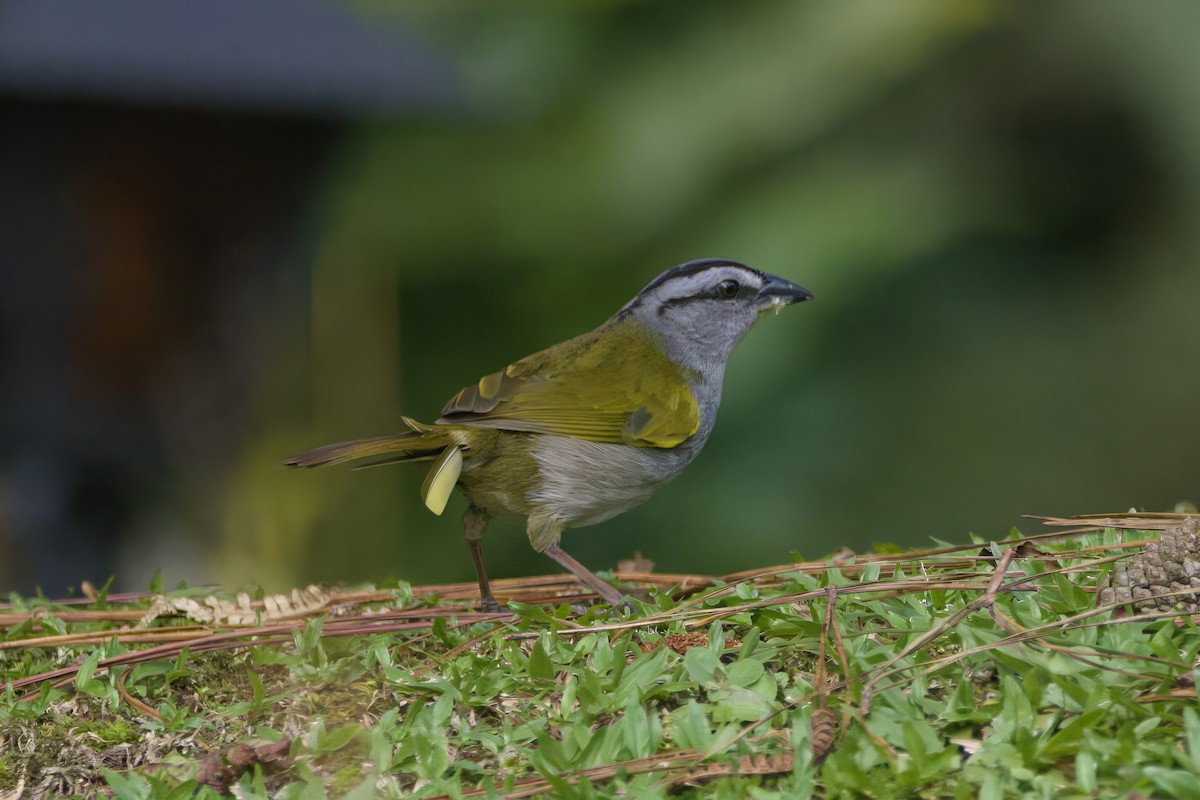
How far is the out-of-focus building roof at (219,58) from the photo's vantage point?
7.24m

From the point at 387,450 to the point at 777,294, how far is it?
5.89 feet

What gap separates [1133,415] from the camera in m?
6.71

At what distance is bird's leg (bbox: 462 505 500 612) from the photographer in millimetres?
3889

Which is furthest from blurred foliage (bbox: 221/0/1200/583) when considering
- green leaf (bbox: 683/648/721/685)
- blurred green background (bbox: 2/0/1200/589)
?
green leaf (bbox: 683/648/721/685)

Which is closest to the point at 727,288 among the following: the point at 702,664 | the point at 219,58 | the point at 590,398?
the point at 590,398

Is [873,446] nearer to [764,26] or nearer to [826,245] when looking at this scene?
[826,245]

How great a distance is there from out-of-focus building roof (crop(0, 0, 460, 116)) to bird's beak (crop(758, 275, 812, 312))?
10.1ft

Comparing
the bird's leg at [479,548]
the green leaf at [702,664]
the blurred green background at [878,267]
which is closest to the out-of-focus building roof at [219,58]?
the blurred green background at [878,267]

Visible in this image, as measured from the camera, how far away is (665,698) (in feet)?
9.14

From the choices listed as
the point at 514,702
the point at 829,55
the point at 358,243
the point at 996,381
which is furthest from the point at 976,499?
the point at 514,702

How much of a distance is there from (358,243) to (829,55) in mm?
3096

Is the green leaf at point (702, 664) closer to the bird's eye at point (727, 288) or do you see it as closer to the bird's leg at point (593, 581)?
the bird's leg at point (593, 581)

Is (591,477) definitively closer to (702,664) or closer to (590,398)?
(590,398)

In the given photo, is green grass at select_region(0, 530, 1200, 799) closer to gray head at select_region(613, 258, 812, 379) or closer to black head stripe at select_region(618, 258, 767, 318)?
gray head at select_region(613, 258, 812, 379)
